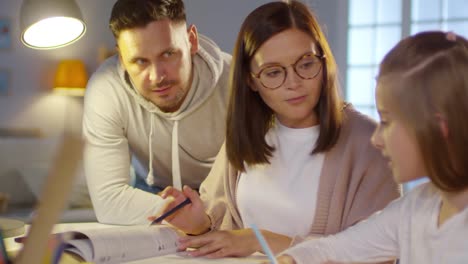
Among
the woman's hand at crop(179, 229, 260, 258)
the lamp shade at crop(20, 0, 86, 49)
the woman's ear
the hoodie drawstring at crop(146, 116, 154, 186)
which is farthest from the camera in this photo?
the hoodie drawstring at crop(146, 116, 154, 186)

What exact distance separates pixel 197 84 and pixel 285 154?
0.62 m

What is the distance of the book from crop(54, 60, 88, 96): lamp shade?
14.2 feet

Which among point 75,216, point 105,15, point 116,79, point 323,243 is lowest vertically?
point 75,216

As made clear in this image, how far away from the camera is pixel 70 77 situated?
536 centimetres

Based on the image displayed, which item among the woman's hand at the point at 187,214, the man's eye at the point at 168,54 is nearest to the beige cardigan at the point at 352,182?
the woman's hand at the point at 187,214

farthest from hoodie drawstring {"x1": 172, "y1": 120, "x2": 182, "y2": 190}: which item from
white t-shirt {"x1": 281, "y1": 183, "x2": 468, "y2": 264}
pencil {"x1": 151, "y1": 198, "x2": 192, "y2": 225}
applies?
white t-shirt {"x1": 281, "y1": 183, "x2": 468, "y2": 264}

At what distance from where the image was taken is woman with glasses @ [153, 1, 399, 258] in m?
1.25

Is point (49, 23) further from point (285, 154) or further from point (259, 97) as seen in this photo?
point (285, 154)

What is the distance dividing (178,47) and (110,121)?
1.07 feet

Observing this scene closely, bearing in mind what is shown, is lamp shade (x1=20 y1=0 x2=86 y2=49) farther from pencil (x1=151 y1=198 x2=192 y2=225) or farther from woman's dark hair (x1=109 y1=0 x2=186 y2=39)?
pencil (x1=151 y1=198 x2=192 y2=225)

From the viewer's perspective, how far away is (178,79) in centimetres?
178

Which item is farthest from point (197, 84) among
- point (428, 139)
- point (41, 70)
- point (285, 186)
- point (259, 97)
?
point (41, 70)

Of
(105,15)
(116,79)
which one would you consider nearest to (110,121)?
(116,79)

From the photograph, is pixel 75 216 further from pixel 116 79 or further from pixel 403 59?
pixel 403 59
